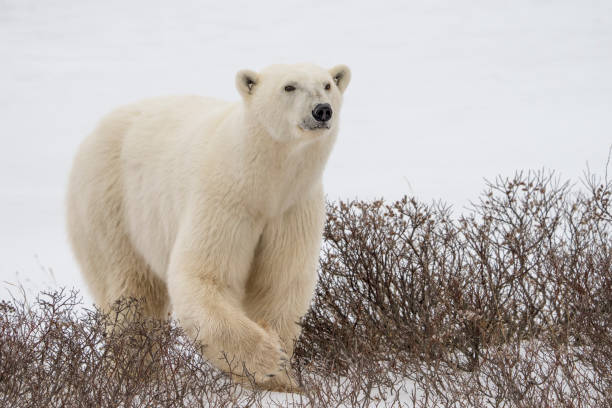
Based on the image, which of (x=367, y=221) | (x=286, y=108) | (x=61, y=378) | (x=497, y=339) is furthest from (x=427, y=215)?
(x=61, y=378)

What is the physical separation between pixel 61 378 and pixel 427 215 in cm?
278

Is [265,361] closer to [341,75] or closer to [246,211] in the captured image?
[246,211]

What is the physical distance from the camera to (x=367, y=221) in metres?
5.43

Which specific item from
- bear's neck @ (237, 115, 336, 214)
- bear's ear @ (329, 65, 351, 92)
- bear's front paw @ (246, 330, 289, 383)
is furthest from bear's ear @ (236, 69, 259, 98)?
bear's front paw @ (246, 330, 289, 383)

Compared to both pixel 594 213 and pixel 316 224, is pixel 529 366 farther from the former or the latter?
pixel 594 213

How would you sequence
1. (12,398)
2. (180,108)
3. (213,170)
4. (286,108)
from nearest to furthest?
(12,398)
(286,108)
(213,170)
(180,108)

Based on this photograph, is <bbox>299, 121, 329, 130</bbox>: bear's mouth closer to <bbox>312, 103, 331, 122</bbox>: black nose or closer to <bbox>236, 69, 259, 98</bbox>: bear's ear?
<bbox>312, 103, 331, 122</bbox>: black nose

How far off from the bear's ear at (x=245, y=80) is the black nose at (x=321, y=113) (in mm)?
551

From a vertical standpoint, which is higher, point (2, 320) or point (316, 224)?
point (316, 224)

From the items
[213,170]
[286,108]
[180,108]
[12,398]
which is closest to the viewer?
[12,398]

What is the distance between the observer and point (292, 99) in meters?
4.12

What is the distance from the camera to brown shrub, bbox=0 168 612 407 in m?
3.59

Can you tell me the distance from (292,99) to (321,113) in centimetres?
25

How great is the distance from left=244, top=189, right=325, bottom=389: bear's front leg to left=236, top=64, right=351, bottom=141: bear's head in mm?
529
